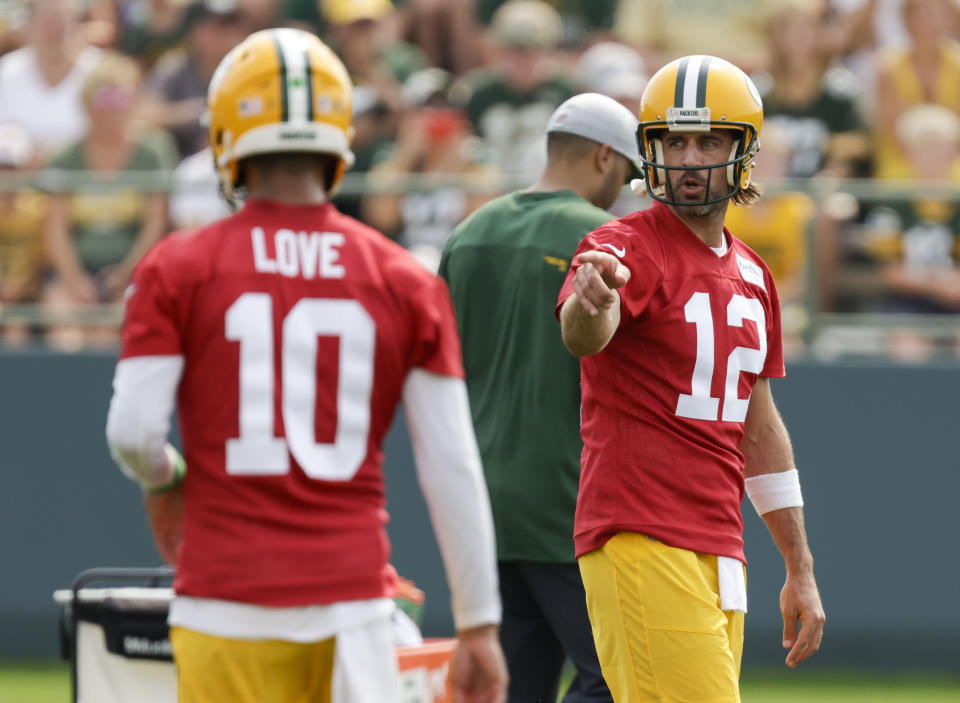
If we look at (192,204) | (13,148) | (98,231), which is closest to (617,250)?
(192,204)

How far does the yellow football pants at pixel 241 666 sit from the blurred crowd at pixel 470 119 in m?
5.54

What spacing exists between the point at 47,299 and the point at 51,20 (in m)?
2.66

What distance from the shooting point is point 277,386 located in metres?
3.37

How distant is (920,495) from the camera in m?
9.51

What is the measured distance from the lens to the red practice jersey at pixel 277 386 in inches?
132

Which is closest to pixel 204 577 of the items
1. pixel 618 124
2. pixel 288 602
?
pixel 288 602

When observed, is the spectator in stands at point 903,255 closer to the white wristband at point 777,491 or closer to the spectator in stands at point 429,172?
the spectator in stands at point 429,172

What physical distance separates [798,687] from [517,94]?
4219mm

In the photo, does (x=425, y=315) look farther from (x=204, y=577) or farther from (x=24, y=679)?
(x=24, y=679)

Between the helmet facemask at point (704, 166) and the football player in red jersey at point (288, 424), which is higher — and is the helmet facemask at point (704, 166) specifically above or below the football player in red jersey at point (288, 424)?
above

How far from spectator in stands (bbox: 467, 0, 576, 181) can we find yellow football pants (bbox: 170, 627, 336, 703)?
7.33m

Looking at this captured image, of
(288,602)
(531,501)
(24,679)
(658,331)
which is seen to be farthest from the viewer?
(24,679)

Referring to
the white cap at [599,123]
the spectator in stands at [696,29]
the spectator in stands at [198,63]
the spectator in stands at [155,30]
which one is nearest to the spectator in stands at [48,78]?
the spectator in stands at [198,63]

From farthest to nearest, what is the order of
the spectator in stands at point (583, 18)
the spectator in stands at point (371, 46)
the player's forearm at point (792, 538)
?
the spectator in stands at point (583, 18)
the spectator in stands at point (371, 46)
the player's forearm at point (792, 538)
